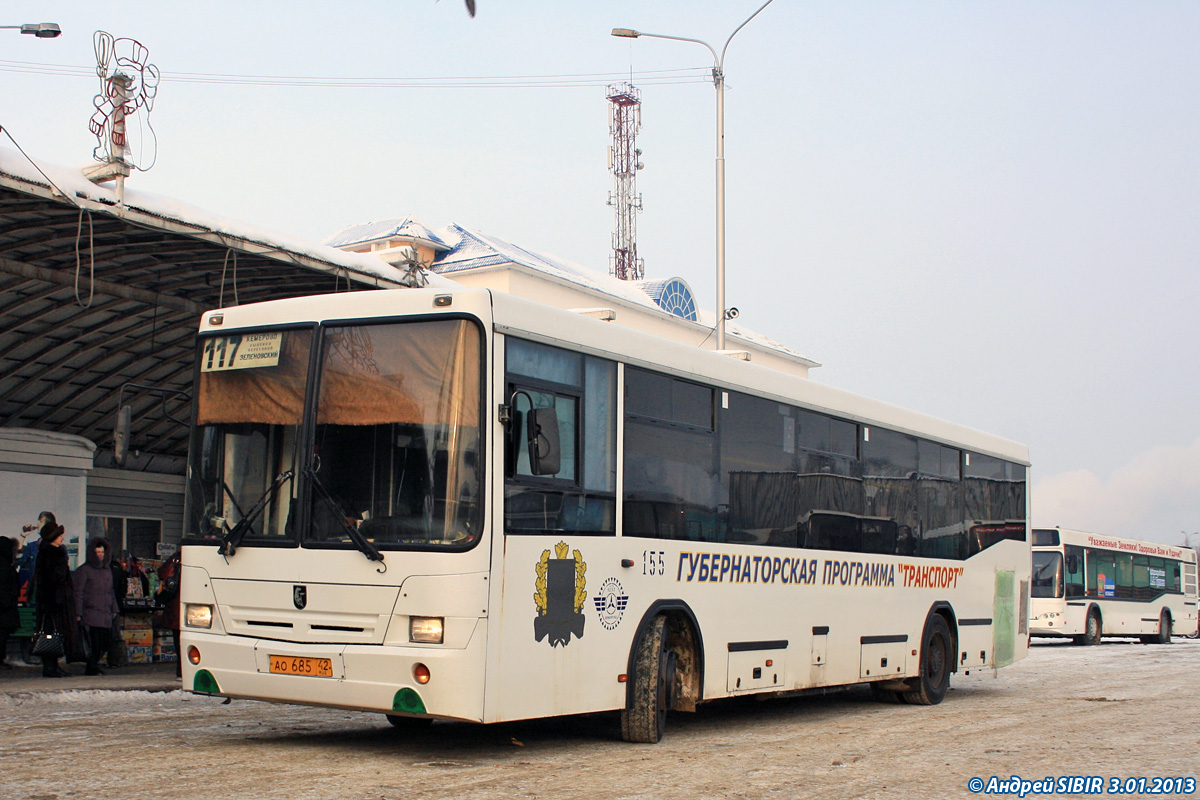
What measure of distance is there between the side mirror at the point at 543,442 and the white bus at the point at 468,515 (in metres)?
→ 0.02

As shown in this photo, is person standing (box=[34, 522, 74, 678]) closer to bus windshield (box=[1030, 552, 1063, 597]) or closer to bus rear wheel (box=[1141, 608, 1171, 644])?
bus windshield (box=[1030, 552, 1063, 597])

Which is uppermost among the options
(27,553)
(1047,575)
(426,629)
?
(27,553)

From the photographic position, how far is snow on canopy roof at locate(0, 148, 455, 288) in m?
11.6

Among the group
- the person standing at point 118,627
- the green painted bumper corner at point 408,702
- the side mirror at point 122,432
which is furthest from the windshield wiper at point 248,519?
the person standing at point 118,627

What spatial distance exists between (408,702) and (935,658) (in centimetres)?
834

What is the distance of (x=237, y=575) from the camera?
830 cm

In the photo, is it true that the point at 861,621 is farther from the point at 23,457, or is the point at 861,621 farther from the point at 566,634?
the point at 23,457

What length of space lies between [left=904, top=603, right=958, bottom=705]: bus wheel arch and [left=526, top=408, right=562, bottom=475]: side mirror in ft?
23.1

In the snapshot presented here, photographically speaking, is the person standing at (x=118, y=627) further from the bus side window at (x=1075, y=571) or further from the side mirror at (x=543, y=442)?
the bus side window at (x=1075, y=571)

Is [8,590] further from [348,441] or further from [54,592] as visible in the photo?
[348,441]

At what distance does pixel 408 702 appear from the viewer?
7691mm

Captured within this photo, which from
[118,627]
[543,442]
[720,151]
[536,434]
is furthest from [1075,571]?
[536,434]

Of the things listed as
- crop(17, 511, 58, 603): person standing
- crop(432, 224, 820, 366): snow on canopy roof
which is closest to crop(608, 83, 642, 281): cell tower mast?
crop(432, 224, 820, 366): snow on canopy roof

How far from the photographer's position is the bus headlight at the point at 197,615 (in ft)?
27.7
